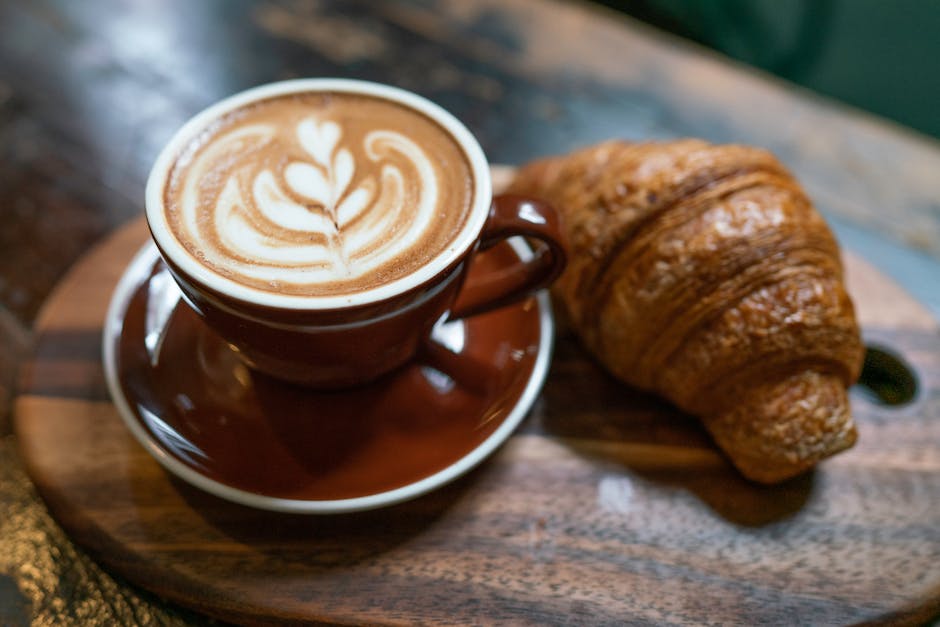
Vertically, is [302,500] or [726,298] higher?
[726,298]

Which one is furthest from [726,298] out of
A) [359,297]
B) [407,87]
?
[407,87]

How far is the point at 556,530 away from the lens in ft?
2.93

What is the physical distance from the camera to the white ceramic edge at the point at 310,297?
0.76 meters

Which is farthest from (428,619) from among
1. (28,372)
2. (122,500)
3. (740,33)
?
(740,33)

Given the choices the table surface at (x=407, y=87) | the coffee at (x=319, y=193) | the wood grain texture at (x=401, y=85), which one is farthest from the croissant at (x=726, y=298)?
the wood grain texture at (x=401, y=85)

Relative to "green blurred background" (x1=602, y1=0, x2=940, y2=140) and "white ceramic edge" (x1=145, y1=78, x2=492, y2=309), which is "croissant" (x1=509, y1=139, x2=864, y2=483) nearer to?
"white ceramic edge" (x1=145, y1=78, x2=492, y2=309)

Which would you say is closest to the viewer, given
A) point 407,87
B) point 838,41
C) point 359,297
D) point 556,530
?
point 359,297

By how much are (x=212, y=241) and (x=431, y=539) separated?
401mm

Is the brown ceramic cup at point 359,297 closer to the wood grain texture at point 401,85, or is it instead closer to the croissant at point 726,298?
the croissant at point 726,298

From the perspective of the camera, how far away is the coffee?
2.69 feet

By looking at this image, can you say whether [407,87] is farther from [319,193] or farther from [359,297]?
[359,297]

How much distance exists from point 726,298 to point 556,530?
1.10ft

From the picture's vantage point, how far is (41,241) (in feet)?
4.18

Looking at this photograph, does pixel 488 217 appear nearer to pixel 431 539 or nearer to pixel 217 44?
pixel 431 539
